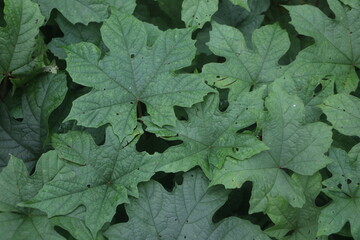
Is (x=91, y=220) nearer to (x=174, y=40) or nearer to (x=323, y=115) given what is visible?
(x=174, y=40)

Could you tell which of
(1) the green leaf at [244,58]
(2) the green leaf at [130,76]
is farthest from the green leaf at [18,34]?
(1) the green leaf at [244,58]

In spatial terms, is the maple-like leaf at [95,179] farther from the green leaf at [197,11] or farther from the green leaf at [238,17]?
the green leaf at [238,17]

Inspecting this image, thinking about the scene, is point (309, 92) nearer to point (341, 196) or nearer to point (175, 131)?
point (341, 196)

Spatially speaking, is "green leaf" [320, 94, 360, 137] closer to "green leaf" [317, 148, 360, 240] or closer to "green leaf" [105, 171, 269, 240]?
"green leaf" [317, 148, 360, 240]

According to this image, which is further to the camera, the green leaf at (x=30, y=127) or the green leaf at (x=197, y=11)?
the green leaf at (x=197, y=11)

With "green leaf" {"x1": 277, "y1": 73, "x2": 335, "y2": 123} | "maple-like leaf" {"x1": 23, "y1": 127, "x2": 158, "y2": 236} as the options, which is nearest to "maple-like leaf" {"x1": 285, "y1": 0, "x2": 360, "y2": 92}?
"green leaf" {"x1": 277, "y1": 73, "x2": 335, "y2": 123}
